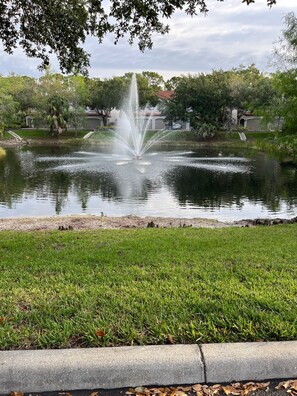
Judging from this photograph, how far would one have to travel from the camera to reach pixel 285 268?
180 inches

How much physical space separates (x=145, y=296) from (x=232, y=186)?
17.3 meters

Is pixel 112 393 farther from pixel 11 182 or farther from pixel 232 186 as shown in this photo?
pixel 11 182

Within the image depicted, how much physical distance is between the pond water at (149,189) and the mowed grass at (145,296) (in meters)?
9.13

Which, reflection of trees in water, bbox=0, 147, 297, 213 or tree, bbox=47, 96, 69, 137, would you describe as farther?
tree, bbox=47, 96, 69, 137

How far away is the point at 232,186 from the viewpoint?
20.3m

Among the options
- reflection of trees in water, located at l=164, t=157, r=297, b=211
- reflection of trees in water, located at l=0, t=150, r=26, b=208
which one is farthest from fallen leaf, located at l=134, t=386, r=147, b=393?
reflection of trees in water, located at l=0, t=150, r=26, b=208

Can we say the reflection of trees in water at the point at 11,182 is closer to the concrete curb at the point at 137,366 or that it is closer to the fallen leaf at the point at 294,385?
the concrete curb at the point at 137,366

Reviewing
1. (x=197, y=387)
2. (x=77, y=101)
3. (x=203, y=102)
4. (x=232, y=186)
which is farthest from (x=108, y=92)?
(x=197, y=387)

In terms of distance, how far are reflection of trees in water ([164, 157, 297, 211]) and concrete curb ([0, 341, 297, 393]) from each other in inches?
524

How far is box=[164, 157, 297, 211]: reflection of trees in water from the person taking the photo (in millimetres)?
17094

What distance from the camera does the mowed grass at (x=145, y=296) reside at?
9.96 feet

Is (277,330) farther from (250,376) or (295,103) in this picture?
(295,103)

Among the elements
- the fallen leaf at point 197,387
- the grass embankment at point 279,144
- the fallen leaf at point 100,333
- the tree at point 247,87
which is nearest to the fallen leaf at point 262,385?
the fallen leaf at point 197,387

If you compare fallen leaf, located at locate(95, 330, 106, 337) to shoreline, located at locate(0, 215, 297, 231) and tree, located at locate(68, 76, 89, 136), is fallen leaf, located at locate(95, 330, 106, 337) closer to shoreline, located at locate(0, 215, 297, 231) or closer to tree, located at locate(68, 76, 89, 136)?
shoreline, located at locate(0, 215, 297, 231)
